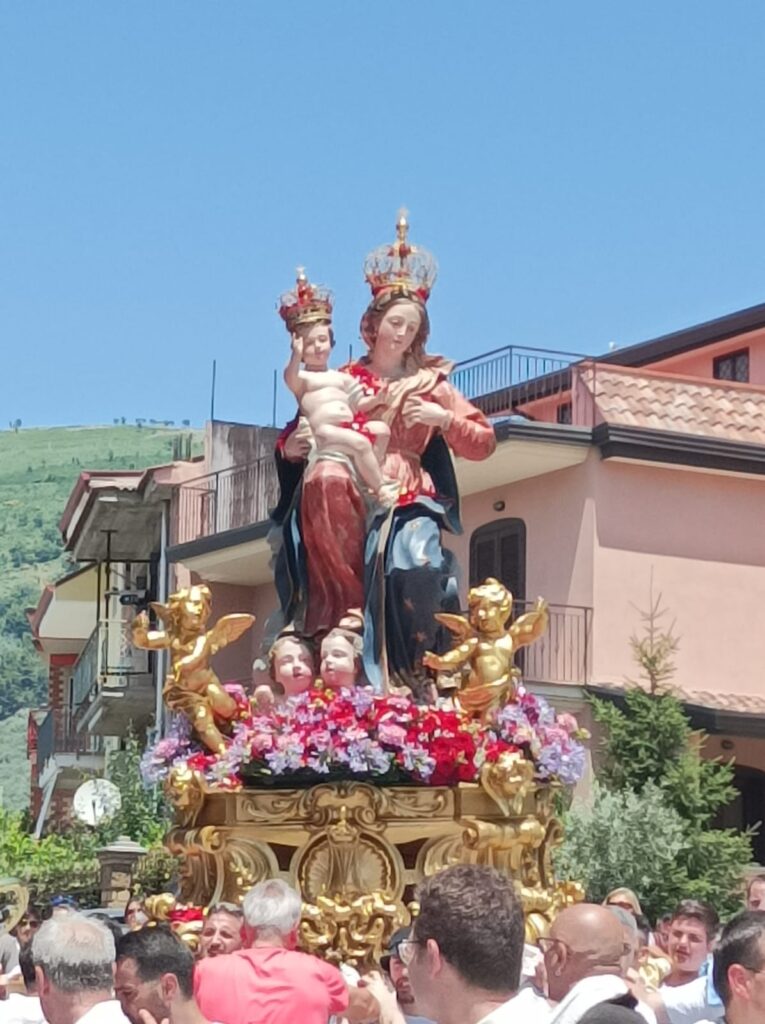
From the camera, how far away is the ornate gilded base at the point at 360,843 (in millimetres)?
12703

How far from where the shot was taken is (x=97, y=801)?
35281 millimetres

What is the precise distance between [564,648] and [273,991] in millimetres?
21425

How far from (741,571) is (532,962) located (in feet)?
71.6

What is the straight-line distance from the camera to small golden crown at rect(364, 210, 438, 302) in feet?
45.4

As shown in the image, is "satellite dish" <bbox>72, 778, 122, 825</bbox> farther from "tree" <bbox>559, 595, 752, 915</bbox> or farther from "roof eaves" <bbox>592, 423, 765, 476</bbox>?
"roof eaves" <bbox>592, 423, 765, 476</bbox>

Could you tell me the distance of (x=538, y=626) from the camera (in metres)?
13.4

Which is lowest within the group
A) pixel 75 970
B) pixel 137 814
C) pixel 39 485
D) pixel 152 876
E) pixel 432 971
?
pixel 152 876

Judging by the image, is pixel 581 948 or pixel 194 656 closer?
pixel 581 948

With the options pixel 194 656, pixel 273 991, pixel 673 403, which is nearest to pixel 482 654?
pixel 194 656

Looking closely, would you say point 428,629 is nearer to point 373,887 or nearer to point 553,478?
point 373,887

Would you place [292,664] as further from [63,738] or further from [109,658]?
[63,738]

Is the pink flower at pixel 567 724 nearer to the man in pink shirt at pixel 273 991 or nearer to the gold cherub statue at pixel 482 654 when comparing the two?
the gold cherub statue at pixel 482 654

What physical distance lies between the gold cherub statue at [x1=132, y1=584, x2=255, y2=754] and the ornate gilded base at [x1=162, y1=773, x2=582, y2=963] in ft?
1.25

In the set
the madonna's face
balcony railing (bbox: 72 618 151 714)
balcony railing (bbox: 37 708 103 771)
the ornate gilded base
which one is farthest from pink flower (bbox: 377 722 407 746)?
balcony railing (bbox: 37 708 103 771)
